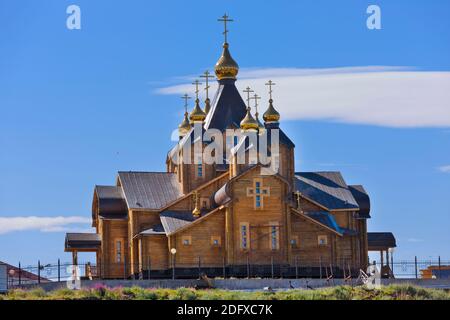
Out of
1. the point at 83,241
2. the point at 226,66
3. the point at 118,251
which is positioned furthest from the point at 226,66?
the point at 83,241

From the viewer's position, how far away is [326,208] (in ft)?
198

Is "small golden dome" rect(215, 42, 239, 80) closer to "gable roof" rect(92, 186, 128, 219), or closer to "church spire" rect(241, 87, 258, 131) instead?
"church spire" rect(241, 87, 258, 131)

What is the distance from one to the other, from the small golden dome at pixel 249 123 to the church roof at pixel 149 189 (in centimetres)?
456

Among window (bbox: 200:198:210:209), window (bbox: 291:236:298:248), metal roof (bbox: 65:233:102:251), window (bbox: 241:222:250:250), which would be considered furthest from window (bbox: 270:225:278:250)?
metal roof (bbox: 65:233:102:251)

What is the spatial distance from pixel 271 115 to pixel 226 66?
3405 mm

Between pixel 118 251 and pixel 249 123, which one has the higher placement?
pixel 249 123

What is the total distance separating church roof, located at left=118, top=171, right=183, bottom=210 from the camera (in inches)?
2325

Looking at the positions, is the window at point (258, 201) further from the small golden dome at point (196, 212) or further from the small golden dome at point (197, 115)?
the small golden dome at point (197, 115)

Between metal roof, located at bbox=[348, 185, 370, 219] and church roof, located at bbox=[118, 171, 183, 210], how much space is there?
29.7 feet

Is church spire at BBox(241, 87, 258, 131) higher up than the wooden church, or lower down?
higher up

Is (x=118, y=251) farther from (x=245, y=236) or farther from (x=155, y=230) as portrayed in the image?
(x=245, y=236)

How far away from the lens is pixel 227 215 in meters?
56.2
